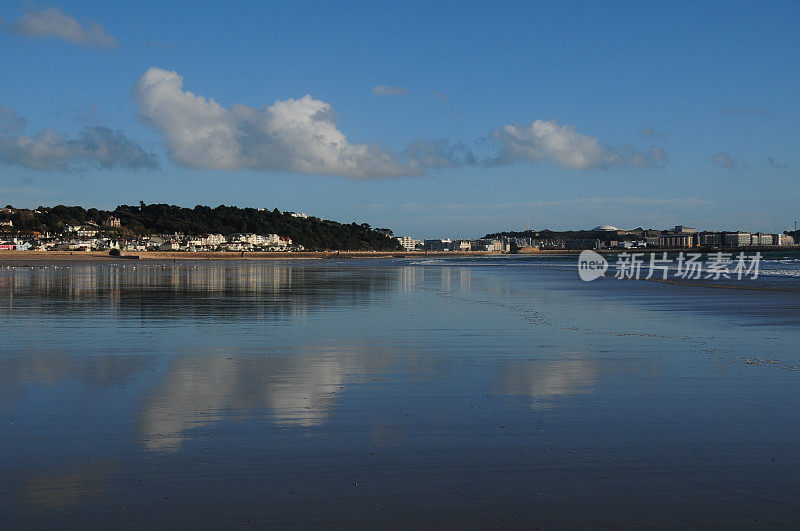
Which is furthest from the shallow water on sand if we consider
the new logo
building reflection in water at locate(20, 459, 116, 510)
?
the new logo

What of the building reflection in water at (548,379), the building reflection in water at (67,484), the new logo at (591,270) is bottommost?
the new logo at (591,270)

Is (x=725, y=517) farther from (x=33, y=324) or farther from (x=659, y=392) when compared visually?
(x=33, y=324)

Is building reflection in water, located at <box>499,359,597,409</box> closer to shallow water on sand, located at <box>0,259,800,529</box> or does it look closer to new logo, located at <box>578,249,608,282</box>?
shallow water on sand, located at <box>0,259,800,529</box>

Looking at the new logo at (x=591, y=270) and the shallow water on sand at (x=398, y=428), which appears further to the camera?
the new logo at (x=591, y=270)

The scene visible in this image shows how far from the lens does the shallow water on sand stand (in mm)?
5465

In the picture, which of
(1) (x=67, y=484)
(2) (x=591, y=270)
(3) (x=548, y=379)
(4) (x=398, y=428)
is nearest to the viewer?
(1) (x=67, y=484)

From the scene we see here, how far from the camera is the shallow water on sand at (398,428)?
546cm

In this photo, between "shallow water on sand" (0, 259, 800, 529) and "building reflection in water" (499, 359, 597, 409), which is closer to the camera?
"shallow water on sand" (0, 259, 800, 529)

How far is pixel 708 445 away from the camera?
709cm

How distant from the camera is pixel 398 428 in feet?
25.7

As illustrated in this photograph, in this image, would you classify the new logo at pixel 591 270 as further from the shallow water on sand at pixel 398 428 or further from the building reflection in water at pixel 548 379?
the building reflection in water at pixel 548 379

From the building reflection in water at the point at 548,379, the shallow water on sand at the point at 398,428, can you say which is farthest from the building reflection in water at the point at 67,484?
the building reflection in water at the point at 548,379

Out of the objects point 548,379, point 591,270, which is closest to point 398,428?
point 548,379

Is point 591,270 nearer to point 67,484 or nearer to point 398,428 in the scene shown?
point 398,428
